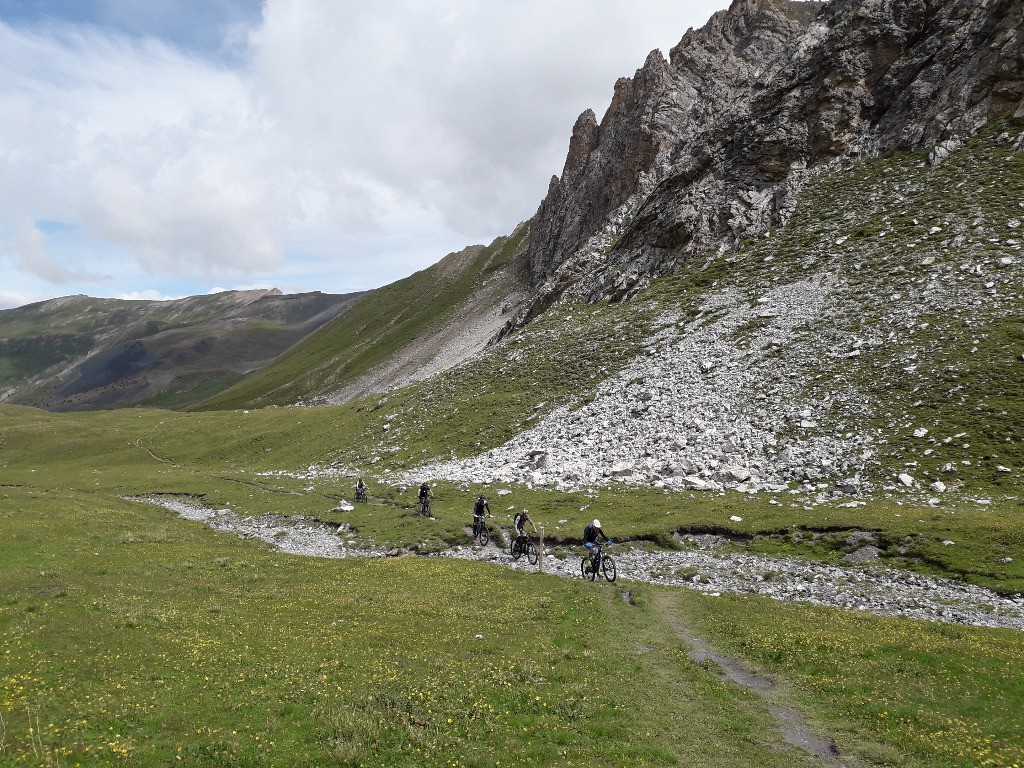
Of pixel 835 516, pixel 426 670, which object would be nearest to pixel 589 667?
pixel 426 670

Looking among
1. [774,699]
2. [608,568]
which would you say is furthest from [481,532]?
[774,699]

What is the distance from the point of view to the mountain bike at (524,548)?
39.4 m

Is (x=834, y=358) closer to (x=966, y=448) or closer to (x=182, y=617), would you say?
(x=966, y=448)

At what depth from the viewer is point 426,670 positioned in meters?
18.1

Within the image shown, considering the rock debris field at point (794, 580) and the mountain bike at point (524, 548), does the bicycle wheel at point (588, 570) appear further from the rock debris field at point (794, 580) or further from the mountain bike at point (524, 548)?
the mountain bike at point (524, 548)

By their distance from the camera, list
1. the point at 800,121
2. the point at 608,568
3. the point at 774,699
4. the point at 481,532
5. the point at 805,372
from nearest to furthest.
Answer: the point at 774,699 → the point at 608,568 → the point at 481,532 → the point at 805,372 → the point at 800,121

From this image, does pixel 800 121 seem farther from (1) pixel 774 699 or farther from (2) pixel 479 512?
(1) pixel 774 699

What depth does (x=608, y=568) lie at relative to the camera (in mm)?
33250

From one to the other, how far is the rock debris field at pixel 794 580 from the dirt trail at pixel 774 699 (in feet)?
25.4

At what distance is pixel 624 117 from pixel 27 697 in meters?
169

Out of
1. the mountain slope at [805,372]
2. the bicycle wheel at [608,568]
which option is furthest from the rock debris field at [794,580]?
the mountain slope at [805,372]

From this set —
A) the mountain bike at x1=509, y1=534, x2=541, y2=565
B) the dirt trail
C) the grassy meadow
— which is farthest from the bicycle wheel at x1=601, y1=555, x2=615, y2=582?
the mountain bike at x1=509, y1=534, x2=541, y2=565

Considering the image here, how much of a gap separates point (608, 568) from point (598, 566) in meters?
0.58

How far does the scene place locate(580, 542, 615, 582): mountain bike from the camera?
32969mm
